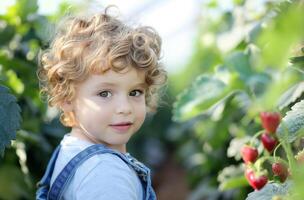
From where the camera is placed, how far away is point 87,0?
2105 millimetres

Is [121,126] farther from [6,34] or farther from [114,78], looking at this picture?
[6,34]

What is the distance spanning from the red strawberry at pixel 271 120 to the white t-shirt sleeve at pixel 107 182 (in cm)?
43

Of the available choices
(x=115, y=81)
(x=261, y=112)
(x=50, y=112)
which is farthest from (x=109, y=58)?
(x=50, y=112)

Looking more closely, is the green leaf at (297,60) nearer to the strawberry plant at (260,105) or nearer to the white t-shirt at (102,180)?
the strawberry plant at (260,105)

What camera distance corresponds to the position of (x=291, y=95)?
1869 millimetres

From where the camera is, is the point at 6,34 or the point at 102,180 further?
the point at 6,34

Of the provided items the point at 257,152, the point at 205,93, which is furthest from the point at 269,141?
the point at 205,93

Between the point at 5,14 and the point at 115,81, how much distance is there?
1342 mm

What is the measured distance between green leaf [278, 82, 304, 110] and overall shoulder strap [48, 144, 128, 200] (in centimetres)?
53

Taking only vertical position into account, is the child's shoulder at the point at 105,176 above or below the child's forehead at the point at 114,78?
below

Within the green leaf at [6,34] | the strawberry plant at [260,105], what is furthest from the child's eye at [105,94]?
the green leaf at [6,34]

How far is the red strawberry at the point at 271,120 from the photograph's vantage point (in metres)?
1.75

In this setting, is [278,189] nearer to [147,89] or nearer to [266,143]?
[266,143]

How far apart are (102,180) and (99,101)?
0.71ft
